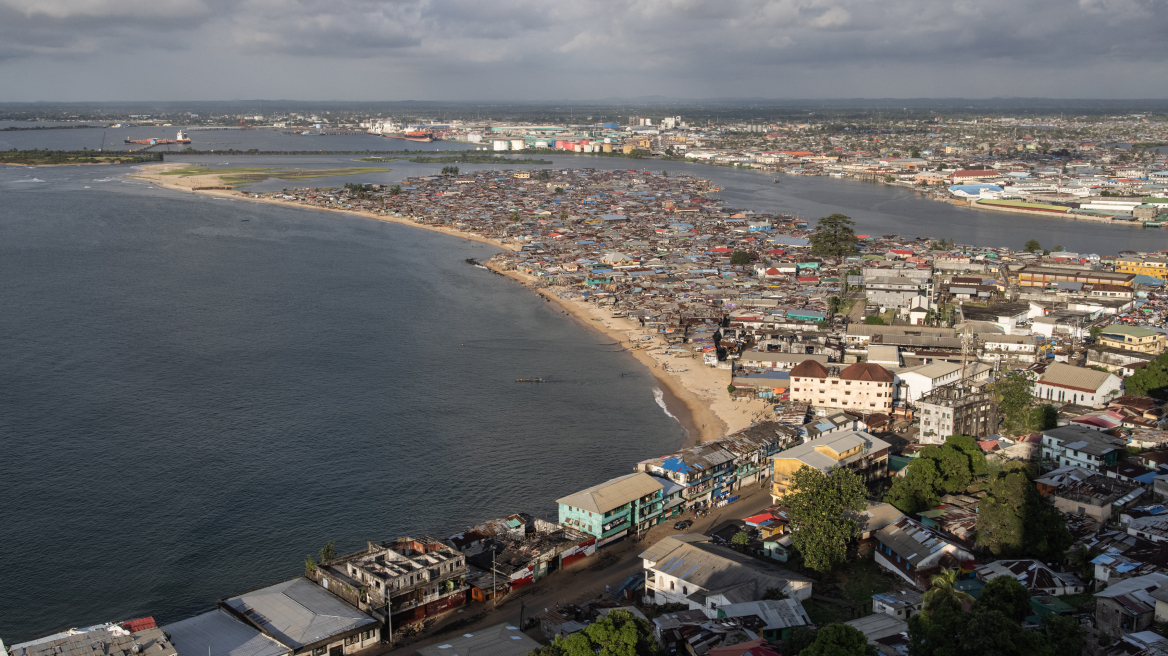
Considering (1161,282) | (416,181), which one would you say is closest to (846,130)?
(416,181)

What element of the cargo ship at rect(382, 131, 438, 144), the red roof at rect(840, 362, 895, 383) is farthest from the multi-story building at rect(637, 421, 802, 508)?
the cargo ship at rect(382, 131, 438, 144)

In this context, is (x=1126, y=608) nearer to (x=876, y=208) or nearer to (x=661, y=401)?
(x=661, y=401)

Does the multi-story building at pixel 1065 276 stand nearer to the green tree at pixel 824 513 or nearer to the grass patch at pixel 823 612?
the green tree at pixel 824 513

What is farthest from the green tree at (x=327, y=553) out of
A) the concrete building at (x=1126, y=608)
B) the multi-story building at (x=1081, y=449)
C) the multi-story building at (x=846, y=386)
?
the multi-story building at (x=1081, y=449)

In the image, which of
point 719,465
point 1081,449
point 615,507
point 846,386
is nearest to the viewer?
point 615,507

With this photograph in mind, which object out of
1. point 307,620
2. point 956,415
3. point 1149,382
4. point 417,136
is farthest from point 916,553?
point 417,136

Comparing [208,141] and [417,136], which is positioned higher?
[417,136]
